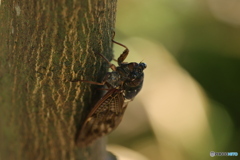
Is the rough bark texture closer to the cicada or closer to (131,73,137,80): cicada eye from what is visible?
the cicada

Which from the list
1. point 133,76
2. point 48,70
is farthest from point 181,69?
point 48,70

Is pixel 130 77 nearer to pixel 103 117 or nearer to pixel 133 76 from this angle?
pixel 133 76

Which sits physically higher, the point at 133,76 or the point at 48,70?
the point at 133,76

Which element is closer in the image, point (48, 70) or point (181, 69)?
point (48, 70)

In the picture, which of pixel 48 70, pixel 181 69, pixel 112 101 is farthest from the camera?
pixel 181 69

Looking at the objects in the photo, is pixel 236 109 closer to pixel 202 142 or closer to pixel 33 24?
pixel 202 142

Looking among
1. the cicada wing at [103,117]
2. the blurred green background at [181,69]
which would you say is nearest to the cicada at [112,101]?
the cicada wing at [103,117]

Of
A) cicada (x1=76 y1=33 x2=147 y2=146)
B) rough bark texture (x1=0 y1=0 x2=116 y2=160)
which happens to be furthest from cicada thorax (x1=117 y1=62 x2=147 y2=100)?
rough bark texture (x1=0 y1=0 x2=116 y2=160)
